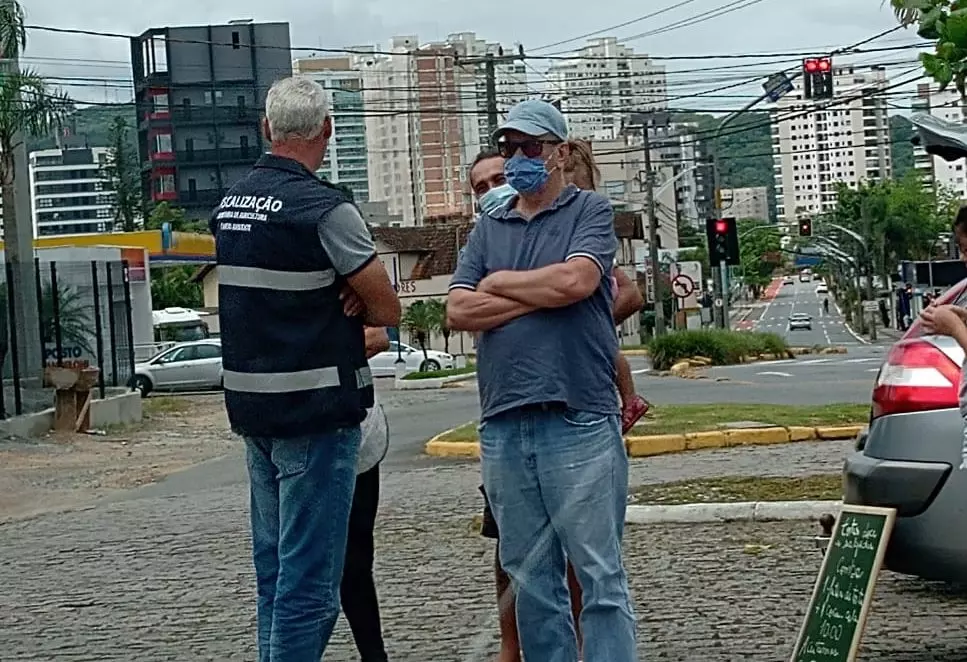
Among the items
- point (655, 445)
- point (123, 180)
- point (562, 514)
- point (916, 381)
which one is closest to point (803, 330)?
point (123, 180)

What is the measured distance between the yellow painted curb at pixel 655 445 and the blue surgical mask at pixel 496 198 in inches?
376

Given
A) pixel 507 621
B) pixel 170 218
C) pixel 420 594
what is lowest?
pixel 420 594

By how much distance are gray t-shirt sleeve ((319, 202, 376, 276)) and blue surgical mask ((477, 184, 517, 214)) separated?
47 cm

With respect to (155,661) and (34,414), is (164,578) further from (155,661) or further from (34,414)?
(34,414)

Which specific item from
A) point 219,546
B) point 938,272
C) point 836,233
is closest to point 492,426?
point 219,546

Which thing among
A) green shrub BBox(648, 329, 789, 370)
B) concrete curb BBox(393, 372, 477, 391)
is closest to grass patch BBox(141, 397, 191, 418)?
concrete curb BBox(393, 372, 477, 391)

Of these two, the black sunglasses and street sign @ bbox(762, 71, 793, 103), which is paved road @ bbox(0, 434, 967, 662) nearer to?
the black sunglasses

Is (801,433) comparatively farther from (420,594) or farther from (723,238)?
(723,238)

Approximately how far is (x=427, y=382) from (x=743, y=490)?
25384 millimetres

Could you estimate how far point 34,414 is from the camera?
22531mm

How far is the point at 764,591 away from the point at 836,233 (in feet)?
334

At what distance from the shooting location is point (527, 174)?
4758mm

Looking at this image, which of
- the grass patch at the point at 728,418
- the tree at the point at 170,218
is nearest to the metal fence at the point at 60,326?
the grass patch at the point at 728,418

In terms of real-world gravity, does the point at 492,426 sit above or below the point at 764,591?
above
